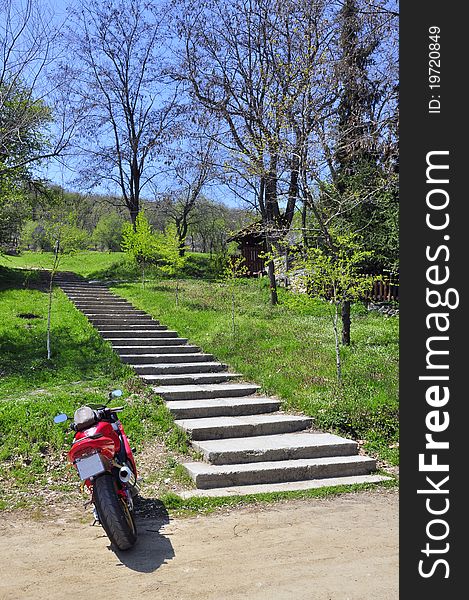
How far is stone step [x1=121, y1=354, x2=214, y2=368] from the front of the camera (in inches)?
469

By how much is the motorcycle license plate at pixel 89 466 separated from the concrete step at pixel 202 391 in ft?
14.9

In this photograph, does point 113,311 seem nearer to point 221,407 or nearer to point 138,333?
point 138,333

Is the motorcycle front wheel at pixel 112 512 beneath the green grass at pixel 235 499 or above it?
above

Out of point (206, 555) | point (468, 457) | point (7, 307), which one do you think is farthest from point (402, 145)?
point (7, 307)

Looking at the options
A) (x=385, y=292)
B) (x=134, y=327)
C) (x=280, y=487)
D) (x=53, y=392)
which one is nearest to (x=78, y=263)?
(x=134, y=327)

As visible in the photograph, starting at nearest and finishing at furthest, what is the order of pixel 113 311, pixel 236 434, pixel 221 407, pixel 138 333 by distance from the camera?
pixel 236 434
pixel 221 407
pixel 138 333
pixel 113 311

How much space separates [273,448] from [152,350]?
577 centimetres

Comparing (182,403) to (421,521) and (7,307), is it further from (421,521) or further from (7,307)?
(7,307)

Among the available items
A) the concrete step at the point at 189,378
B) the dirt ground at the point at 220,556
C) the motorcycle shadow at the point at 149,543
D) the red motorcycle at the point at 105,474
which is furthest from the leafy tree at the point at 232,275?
the red motorcycle at the point at 105,474

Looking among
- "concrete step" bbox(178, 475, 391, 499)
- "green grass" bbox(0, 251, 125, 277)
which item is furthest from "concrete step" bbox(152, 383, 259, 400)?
"green grass" bbox(0, 251, 125, 277)

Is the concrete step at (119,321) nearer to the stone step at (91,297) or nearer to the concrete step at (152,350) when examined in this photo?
the concrete step at (152,350)

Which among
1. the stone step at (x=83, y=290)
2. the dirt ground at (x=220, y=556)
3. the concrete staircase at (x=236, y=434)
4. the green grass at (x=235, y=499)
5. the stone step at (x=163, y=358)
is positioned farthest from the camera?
the stone step at (x=83, y=290)

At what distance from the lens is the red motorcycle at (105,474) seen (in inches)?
197

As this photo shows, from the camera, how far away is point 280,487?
23.1 feet
